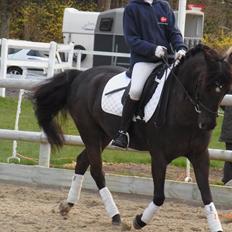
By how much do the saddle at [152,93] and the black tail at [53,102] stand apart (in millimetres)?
1148

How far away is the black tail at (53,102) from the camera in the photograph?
7520 millimetres

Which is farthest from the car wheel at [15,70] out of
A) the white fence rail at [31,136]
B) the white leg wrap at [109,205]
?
the white leg wrap at [109,205]

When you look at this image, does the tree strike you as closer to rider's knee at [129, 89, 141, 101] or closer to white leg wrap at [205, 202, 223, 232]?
rider's knee at [129, 89, 141, 101]

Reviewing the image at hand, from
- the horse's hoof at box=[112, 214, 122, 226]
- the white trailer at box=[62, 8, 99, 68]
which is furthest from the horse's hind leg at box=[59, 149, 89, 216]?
the white trailer at box=[62, 8, 99, 68]

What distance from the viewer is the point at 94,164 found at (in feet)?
23.1

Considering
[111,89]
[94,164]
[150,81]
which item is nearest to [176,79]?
[150,81]

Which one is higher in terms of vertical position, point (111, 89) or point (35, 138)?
point (111, 89)

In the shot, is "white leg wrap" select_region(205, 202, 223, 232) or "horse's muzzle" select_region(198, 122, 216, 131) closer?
"horse's muzzle" select_region(198, 122, 216, 131)

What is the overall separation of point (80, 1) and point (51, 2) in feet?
9.35

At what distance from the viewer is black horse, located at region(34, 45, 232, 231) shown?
569 centimetres

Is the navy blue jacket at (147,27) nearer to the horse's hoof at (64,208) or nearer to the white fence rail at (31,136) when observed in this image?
the horse's hoof at (64,208)

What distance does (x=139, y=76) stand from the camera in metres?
6.41

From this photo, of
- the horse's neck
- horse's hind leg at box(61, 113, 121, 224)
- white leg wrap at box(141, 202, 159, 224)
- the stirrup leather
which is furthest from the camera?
horse's hind leg at box(61, 113, 121, 224)

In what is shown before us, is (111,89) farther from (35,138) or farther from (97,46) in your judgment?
(97,46)
